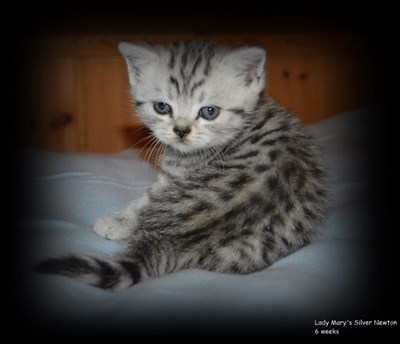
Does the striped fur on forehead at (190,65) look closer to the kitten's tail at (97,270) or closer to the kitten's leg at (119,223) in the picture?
the kitten's leg at (119,223)

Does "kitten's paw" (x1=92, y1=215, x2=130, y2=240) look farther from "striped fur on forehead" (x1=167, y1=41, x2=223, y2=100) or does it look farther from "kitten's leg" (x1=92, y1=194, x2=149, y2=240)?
"striped fur on forehead" (x1=167, y1=41, x2=223, y2=100)

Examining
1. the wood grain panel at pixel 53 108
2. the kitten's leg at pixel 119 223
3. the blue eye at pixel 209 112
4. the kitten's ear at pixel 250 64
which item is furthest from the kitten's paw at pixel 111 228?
the wood grain panel at pixel 53 108

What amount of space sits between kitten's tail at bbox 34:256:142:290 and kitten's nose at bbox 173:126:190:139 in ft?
1.54

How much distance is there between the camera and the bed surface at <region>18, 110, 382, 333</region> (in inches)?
34.9

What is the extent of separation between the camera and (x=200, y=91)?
1.35 metres

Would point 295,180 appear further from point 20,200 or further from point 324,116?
point 324,116

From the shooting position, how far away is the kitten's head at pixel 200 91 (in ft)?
4.46

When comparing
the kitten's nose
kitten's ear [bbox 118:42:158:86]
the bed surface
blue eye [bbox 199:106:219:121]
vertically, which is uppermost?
kitten's ear [bbox 118:42:158:86]

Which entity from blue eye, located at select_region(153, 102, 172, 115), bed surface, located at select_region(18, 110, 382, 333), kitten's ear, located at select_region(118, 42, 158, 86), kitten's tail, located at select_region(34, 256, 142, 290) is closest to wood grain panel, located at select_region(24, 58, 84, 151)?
bed surface, located at select_region(18, 110, 382, 333)

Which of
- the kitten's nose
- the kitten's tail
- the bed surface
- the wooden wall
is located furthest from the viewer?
the wooden wall

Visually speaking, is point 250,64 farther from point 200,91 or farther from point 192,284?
point 192,284

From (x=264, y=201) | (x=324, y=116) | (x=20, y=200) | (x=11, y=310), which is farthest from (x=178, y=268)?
(x=324, y=116)

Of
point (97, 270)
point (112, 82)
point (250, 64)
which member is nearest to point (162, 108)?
point (250, 64)

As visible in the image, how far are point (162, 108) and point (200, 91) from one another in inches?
5.8
